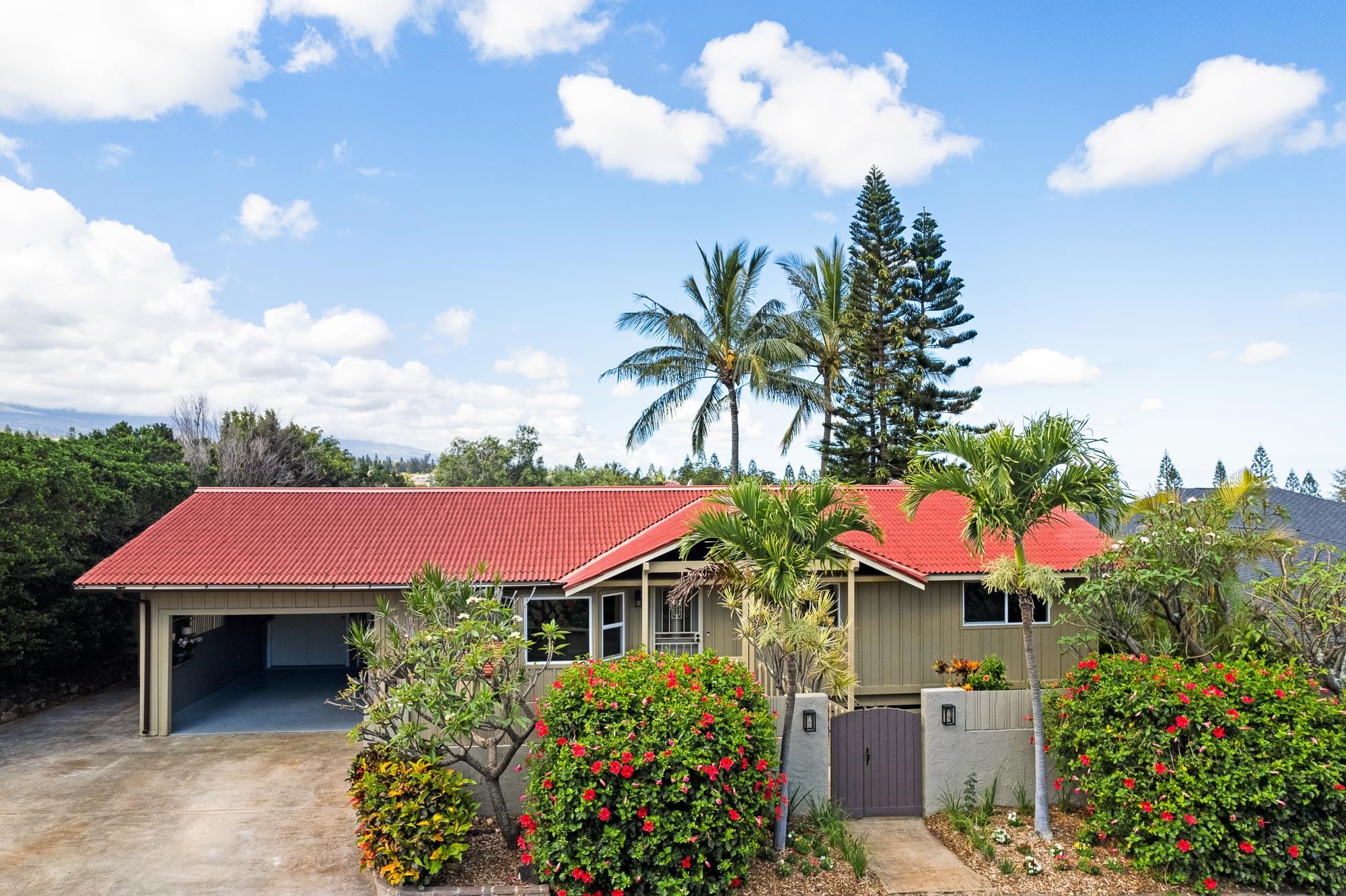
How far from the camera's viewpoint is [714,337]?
25.2 metres

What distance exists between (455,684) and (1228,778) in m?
7.70

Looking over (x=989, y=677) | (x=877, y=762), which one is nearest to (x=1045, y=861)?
(x=877, y=762)

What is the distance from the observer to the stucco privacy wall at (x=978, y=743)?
942 cm

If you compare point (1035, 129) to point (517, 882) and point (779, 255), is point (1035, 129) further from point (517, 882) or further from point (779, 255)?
point (517, 882)

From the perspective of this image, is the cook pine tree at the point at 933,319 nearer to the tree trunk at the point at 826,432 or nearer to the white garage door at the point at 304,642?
the tree trunk at the point at 826,432

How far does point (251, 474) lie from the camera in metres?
31.3

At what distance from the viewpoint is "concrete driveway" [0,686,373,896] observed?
26.3 feet

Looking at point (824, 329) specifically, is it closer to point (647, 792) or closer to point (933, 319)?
point (933, 319)

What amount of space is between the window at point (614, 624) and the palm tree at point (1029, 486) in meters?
6.41

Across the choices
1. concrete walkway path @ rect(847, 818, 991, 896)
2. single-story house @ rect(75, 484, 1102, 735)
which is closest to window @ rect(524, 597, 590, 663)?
single-story house @ rect(75, 484, 1102, 735)

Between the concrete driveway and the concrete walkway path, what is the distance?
5.28 meters

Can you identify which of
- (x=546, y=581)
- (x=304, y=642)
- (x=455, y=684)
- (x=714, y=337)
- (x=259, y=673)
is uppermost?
(x=714, y=337)

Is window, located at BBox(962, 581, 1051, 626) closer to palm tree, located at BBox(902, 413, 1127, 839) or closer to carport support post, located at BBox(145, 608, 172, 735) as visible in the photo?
palm tree, located at BBox(902, 413, 1127, 839)

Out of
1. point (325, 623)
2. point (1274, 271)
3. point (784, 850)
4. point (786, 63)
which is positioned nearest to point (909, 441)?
point (1274, 271)
